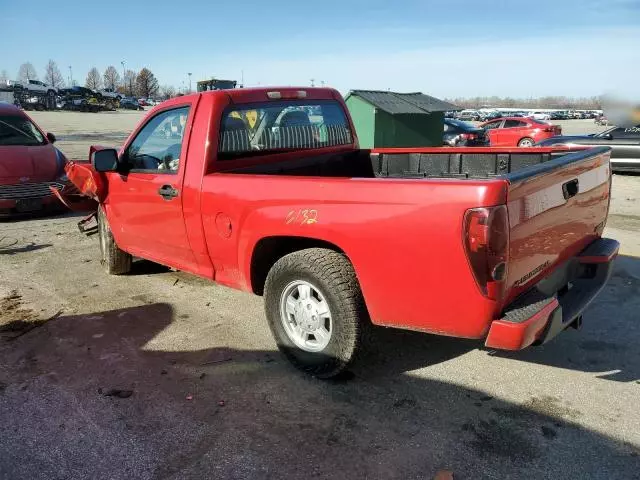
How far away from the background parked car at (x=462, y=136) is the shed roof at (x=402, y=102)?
3559mm

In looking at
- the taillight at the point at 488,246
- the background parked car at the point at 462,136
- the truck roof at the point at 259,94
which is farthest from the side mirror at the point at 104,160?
the background parked car at the point at 462,136

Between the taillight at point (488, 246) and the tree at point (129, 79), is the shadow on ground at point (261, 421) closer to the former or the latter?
the taillight at point (488, 246)

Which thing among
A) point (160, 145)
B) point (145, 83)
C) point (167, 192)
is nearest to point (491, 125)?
point (160, 145)

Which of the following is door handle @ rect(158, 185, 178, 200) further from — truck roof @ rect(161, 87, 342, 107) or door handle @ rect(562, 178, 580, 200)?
door handle @ rect(562, 178, 580, 200)

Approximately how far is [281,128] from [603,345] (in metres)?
2.93

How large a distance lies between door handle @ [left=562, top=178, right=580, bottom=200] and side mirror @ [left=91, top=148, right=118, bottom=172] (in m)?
3.52

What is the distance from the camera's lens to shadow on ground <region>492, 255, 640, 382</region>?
3.57m

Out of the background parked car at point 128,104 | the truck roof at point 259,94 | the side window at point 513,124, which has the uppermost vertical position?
the background parked car at point 128,104

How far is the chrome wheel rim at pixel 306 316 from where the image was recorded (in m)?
3.41

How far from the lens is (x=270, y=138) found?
A: 172 inches

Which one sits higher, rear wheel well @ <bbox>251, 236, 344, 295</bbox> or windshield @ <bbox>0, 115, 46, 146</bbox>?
windshield @ <bbox>0, 115, 46, 146</bbox>

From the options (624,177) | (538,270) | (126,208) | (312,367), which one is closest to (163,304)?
(126,208)

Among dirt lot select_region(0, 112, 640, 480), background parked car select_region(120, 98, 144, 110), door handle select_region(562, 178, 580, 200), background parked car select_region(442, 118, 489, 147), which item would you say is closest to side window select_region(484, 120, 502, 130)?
background parked car select_region(442, 118, 489, 147)

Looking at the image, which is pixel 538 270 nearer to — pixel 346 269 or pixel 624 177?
pixel 346 269
